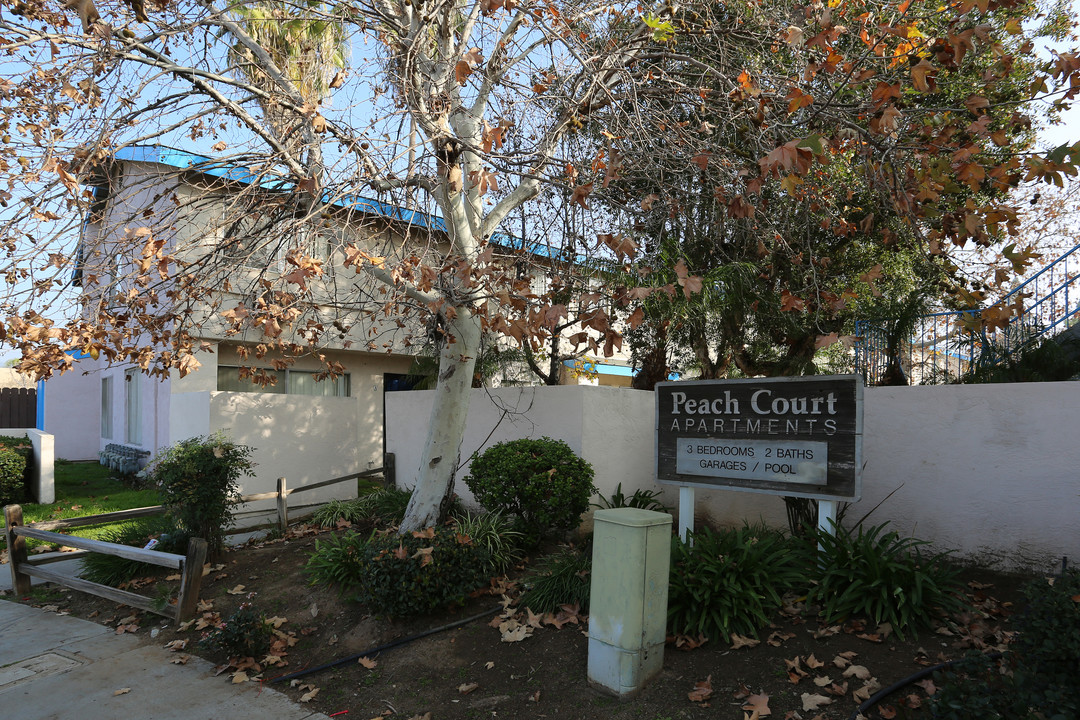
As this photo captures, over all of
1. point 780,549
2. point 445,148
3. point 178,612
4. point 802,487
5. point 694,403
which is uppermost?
point 445,148

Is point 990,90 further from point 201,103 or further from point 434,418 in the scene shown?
point 201,103

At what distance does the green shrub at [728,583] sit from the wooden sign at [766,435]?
22.3 inches

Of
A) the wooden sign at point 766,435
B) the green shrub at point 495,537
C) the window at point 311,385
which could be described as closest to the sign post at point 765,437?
the wooden sign at point 766,435

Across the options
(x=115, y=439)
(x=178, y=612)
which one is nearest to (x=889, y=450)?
(x=178, y=612)

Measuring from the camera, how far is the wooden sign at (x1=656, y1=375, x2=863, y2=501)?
218 inches

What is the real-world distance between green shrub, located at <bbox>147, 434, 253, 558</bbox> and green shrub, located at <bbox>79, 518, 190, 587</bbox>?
18 centimetres

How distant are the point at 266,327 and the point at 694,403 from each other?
3.83 m

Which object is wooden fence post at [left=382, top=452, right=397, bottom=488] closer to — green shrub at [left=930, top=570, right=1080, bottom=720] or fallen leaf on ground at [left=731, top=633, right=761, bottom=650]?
fallen leaf on ground at [left=731, top=633, right=761, bottom=650]

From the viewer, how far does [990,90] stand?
25.3 ft

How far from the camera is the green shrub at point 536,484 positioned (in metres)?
7.27

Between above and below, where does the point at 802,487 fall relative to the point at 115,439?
above

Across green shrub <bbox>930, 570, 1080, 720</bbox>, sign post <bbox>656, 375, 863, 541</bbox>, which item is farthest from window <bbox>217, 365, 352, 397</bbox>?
green shrub <bbox>930, 570, 1080, 720</bbox>

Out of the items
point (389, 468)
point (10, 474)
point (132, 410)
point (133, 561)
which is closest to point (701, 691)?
point (133, 561)

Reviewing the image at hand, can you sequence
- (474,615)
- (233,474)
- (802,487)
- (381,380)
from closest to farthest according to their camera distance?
(802,487)
(474,615)
(233,474)
(381,380)
